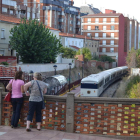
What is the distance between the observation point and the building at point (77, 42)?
7427 cm

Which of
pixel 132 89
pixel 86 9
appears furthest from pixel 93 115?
pixel 86 9

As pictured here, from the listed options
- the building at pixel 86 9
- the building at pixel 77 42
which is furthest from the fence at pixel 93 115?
the building at pixel 86 9

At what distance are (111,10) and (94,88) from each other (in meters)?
89.0

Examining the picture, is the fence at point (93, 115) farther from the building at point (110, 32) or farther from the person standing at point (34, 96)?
the building at point (110, 32)

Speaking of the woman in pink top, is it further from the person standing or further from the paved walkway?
the paved walkway

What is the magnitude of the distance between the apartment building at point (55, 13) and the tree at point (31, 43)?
30.2 m

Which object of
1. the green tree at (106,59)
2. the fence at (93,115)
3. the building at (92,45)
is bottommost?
the fence at (93,115)

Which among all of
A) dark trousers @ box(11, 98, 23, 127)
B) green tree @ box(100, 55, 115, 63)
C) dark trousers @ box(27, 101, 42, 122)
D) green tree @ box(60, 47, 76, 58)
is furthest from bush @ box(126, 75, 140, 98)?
green tree @ box(100, 55, 115, 63)

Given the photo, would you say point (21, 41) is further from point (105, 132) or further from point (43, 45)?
point (105, 132)

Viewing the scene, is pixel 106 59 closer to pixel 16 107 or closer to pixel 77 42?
pixel 77 42

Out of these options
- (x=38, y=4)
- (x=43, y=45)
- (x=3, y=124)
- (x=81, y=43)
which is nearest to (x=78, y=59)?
(x=81, y=43)

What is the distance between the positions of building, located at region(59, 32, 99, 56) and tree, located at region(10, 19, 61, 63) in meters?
30.4

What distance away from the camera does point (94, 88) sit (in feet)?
108

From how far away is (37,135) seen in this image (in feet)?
26.7
